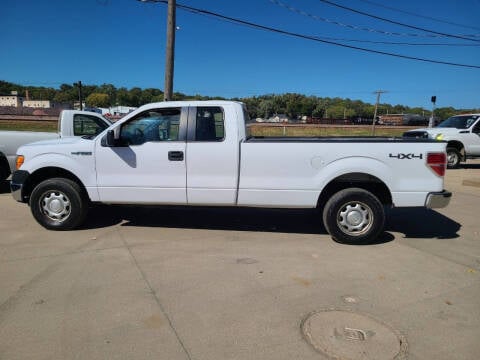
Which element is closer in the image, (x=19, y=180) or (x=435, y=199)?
(x=435, y=199)

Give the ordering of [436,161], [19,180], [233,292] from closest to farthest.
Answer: [233,292]
[436,161]
[19,180]

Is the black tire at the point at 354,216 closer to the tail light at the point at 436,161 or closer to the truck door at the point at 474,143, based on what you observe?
the tail light at the point at 436,161

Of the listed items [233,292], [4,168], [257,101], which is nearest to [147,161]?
[233,292]

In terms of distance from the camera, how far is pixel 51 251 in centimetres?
486

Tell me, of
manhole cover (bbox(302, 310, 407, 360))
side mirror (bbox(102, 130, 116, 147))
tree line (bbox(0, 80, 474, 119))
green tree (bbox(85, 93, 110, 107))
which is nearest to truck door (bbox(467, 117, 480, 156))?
manhole cover (bbox(302, 310, 407, 360))

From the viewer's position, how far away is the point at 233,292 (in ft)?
12.5

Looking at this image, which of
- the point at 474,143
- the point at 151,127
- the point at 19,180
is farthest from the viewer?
the point at 474,143

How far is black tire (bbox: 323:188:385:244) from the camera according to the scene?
5102mm

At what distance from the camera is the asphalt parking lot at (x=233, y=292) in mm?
2928

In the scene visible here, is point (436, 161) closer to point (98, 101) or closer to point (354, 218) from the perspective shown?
point (354, 218)

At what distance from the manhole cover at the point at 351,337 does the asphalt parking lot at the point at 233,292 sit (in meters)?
0.01

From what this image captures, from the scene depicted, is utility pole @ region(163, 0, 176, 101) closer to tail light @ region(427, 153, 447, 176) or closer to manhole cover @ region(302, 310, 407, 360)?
tail light @ region(427, 153, 447, 176)

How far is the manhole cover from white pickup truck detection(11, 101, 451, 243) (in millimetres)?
1989

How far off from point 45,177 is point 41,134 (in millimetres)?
3245
